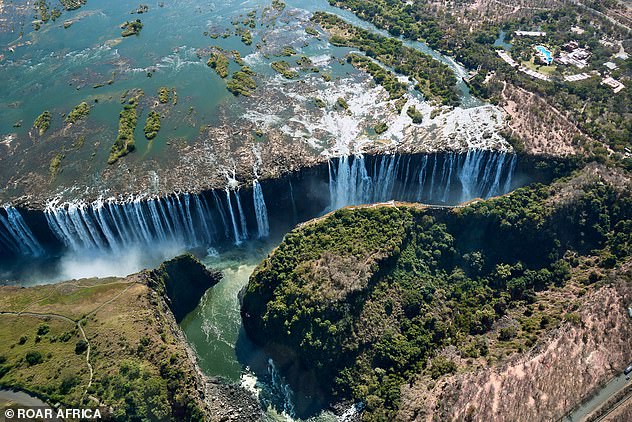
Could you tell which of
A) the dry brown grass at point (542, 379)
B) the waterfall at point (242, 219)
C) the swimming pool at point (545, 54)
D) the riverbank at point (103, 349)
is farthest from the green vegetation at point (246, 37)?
the dry brown grass at point (542, 379)

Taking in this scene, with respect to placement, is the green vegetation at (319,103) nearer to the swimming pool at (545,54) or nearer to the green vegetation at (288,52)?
the green vegetation at (288,52)

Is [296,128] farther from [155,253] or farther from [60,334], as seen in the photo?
[60,334]

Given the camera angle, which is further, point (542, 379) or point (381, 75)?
point (381, 75)

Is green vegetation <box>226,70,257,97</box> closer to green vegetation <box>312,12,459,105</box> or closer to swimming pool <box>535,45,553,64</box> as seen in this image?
green vegetation <box>312,12,459,105</box>

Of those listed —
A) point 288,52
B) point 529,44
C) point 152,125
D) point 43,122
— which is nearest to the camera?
point 152,125

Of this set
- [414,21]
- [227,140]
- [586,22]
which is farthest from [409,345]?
[586,22]

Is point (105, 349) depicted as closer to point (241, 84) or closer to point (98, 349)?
point (98, 349)

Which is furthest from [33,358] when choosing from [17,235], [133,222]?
[17,235]

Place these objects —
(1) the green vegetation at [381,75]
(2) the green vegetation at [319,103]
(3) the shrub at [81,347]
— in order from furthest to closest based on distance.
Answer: (1) the green vegetation at [381,75], (2) the green vegetation at [319,103], (3) the shrub at [81,347]
